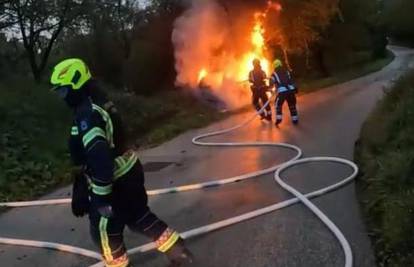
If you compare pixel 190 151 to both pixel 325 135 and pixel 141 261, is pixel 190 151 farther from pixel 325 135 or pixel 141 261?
pixel 141 261

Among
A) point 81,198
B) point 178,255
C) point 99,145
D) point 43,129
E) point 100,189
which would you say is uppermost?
point 99,145

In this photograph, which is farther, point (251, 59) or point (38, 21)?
point (251, 59)

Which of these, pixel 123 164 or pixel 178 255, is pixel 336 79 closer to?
pixel 178 255

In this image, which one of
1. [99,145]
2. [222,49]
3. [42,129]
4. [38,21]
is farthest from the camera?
[222,49]

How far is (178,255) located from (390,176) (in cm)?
254

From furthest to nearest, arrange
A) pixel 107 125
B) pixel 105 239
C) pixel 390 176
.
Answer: pixel 390 176 → pixel 105 239 → pixel 107 125

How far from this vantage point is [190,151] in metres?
12.1

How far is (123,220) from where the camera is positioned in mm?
4879

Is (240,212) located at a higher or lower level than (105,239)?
lower

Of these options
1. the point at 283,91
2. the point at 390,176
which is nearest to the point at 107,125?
the point at 390,176

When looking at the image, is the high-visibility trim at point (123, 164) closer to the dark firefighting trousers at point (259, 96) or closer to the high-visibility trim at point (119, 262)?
the high-visibility trim at point (119, 262)

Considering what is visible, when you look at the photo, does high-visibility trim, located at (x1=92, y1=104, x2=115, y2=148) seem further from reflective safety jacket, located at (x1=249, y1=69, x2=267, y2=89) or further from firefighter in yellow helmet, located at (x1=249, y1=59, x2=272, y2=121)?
reflective safety jacket, located at (x1=249, y1=69, x2=267, y2=89)

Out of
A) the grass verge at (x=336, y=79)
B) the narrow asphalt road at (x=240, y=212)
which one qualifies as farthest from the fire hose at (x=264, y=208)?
the grass verge at (x=336, y=79)

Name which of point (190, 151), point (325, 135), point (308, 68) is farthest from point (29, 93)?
point (308, 68)
